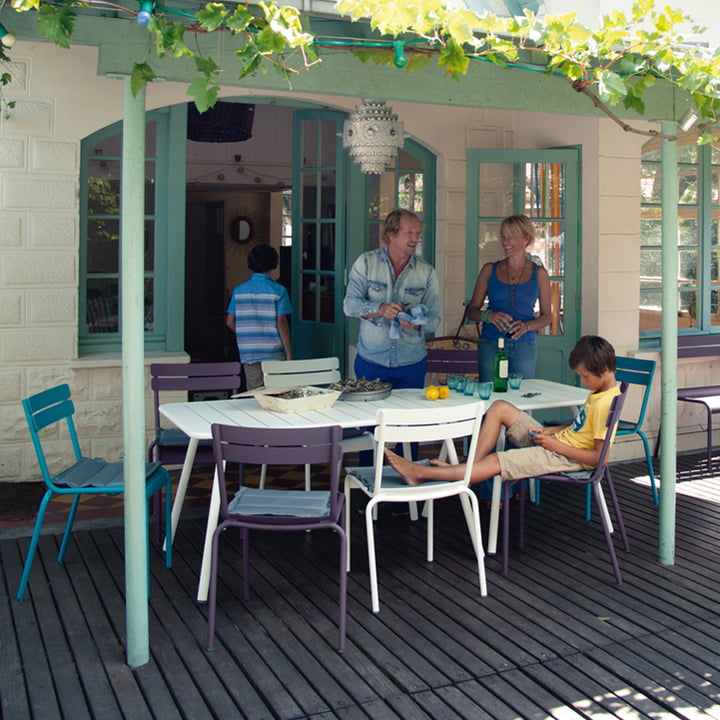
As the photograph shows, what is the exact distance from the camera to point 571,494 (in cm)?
611

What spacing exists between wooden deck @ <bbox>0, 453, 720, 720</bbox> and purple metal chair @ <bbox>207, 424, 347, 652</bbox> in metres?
0.25

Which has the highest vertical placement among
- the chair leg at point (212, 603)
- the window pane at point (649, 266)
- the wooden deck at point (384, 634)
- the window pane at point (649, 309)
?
the window pane at point (649, 266)

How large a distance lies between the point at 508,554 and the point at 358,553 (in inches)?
30.5

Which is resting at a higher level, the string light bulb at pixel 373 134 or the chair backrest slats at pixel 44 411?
the string light bulb at pixel 373 134

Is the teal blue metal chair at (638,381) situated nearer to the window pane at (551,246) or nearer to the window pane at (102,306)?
the window pane at (551,246)

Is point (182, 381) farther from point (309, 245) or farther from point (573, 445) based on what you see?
point (309, 245)

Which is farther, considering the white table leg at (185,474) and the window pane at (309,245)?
the window pane at (309,245)

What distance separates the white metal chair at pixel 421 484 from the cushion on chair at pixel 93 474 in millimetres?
1071

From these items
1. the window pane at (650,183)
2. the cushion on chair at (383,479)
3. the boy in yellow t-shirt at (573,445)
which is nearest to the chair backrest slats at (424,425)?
the cushion on chair at (383,479)

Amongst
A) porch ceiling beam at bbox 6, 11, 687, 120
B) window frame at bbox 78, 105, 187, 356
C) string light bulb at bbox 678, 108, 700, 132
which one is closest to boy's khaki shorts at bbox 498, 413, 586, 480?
porch ceiling beam at bbox 6, 11, 687, 120

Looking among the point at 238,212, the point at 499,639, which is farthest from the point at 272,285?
the point at 238,212

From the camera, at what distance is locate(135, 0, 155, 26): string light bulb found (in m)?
3.04

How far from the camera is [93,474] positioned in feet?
14.6

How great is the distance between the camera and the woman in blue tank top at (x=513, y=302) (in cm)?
573
